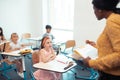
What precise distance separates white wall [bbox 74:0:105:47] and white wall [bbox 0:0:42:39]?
64.5 inches

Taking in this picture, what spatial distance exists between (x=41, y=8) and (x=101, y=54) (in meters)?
5.82

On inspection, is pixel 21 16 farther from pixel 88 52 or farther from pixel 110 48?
pixel 110 48

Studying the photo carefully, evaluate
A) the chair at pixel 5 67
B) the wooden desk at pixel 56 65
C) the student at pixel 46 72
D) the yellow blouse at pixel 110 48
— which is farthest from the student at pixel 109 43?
the chair at pixel 5 67

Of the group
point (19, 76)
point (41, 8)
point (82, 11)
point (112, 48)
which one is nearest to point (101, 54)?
point (112, 48)

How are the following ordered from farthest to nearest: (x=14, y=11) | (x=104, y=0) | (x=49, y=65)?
(x=14, y=11)
(x=49, y=65)
(x=104, y=0)

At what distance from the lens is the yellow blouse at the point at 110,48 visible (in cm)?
116

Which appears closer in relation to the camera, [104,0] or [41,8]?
[104,0]

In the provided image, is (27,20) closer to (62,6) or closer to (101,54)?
(62,6)

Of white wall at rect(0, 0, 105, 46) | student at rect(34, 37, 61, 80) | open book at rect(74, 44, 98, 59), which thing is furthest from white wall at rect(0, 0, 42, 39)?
open book at rect(74, 44, 98, 59)

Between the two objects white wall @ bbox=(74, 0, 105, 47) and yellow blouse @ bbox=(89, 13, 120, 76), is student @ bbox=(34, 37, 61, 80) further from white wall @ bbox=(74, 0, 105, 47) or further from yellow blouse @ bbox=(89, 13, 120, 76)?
white wall @ bbox=(74, 0, 105, 47)

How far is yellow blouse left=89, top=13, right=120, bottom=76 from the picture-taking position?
116 cm

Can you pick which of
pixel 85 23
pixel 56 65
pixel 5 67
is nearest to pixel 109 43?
pixel 56 65

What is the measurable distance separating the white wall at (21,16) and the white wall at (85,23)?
164 centimetres

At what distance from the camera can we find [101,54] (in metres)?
1.28
